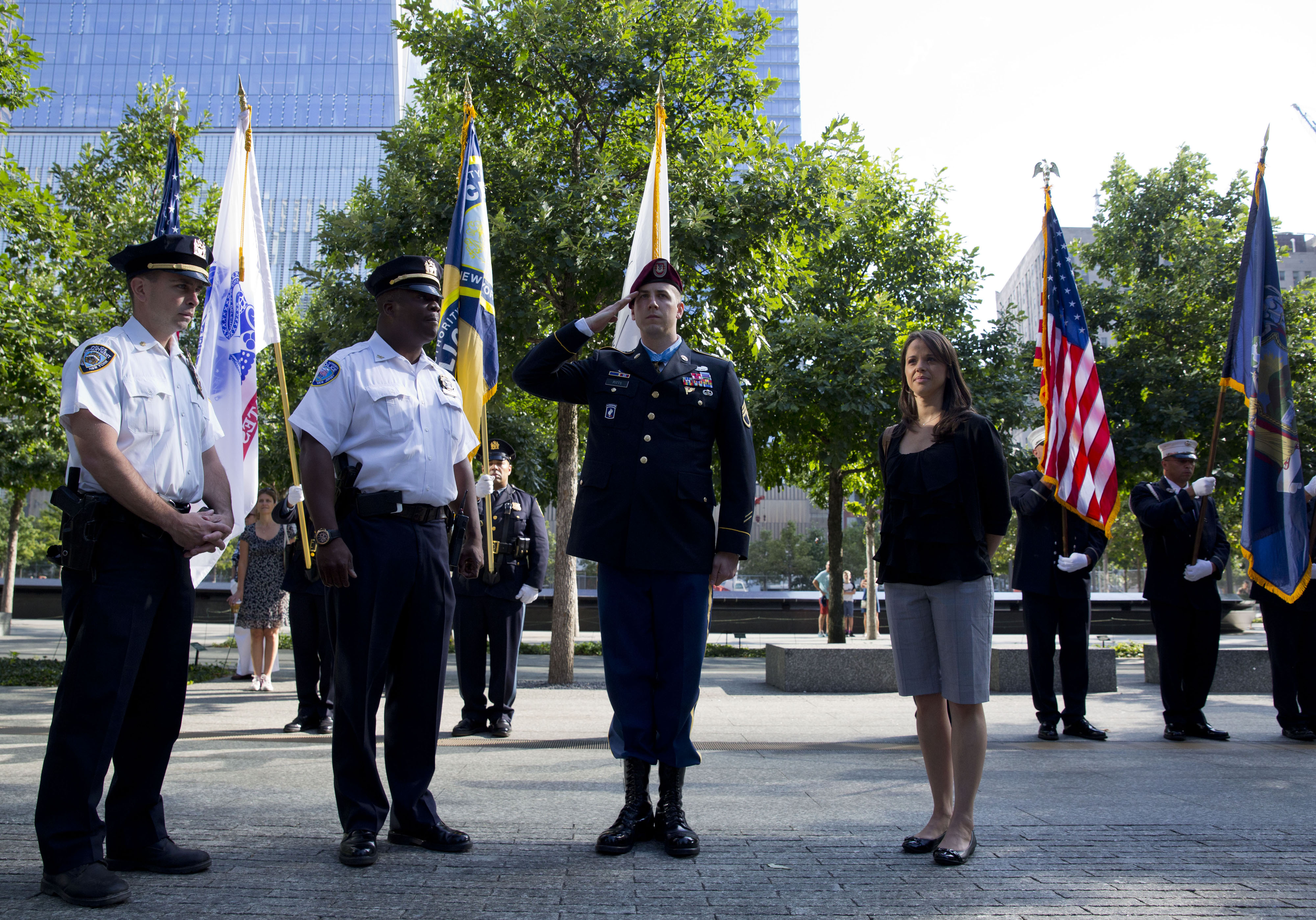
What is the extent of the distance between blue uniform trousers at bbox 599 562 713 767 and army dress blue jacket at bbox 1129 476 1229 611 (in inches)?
190

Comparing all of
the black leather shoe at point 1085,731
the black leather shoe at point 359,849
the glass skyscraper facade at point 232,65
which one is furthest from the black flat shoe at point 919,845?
the glass skyscraper facade at point 232,65

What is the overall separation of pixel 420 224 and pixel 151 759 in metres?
8.65

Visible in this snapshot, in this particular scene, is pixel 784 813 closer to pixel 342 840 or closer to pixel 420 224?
pixel 342 840

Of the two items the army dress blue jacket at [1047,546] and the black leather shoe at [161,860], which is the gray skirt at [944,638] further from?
the army dress blue jacket at [1047,546]

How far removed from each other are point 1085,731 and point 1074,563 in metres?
1.21

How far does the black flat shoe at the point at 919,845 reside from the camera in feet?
11.6

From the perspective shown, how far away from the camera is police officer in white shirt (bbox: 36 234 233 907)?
3031 millimetres

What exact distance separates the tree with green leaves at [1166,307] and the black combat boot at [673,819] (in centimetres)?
1535

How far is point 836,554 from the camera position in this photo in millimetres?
18438

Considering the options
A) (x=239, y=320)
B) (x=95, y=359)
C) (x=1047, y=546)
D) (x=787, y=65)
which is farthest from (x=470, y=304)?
(x=787, y=65)

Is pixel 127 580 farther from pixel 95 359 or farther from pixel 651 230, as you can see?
pixel 651 230

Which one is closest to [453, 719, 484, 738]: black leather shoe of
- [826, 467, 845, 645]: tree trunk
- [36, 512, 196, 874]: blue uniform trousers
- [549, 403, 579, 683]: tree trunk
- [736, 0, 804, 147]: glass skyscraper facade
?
[36, 512, 196, 874]: blue uniform trousers

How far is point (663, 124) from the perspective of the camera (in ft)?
29.0

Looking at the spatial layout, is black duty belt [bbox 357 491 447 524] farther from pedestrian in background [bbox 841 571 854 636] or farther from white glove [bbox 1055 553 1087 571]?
pedestrian in background [bbox 841 571 854 636]
